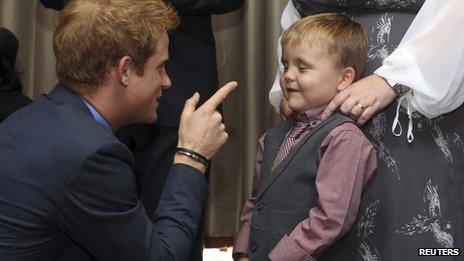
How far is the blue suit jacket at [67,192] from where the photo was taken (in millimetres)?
1101

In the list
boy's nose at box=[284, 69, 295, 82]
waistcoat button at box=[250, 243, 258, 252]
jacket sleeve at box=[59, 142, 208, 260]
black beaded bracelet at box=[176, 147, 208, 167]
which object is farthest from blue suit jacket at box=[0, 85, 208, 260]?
boy's nose at box=[284, 69, 295, 82]

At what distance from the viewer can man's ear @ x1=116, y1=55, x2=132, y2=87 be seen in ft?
3.98

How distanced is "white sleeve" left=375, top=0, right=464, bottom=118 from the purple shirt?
15 cm

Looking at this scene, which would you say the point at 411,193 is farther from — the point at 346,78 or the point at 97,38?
the point at 97,38

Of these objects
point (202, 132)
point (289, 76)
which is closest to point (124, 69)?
point (202, 132)

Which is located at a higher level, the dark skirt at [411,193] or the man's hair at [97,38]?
the man's hair at [97,38]

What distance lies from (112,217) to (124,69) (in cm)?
30

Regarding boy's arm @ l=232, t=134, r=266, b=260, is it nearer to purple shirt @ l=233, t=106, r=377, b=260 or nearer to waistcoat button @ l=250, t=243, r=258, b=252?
waistcoat button @ l=250, t=243, r=258, b=252

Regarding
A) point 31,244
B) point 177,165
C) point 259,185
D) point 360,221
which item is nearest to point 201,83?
point 259,185

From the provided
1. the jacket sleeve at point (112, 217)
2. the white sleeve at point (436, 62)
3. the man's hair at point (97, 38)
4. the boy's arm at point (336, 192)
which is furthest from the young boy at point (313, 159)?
the man's hair at point (97, 38)

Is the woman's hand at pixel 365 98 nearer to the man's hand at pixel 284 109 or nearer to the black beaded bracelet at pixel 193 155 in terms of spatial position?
the man's hand at pixel 284 109

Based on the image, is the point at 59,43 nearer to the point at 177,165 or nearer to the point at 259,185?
the point at 177,165

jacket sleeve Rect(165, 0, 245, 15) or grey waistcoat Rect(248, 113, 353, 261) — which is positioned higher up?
jacket sleeve Rect(165, 0, 245, 15)

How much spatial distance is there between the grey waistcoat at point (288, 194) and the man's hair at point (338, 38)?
0.13m
